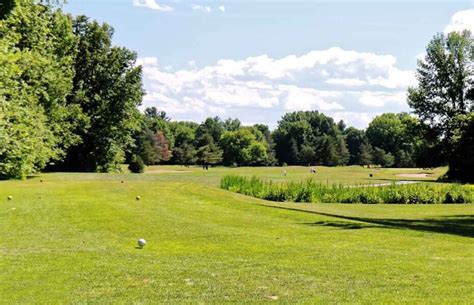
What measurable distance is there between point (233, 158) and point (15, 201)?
4044 inches

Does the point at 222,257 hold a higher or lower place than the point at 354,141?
lower

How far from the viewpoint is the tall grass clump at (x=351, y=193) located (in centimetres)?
3177

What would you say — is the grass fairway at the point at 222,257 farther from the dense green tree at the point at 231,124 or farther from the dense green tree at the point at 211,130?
the dense green tree at the point at 231,124

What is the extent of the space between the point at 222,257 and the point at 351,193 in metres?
23.2

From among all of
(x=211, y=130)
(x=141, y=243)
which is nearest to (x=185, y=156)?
(x=211, y=130)

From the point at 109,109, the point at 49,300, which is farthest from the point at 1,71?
the point at 109,109

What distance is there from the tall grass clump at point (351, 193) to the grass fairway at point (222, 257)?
38.3 feet

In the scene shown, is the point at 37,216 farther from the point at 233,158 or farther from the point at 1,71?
the point at 233,158

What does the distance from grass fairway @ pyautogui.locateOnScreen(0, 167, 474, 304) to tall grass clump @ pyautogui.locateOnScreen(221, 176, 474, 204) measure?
11662 mm

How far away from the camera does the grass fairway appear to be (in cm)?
789

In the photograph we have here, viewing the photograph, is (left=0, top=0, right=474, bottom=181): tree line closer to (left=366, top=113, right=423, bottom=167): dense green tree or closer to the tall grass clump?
the tall grass clump

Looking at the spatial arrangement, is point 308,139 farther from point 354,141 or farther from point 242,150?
point 242,150

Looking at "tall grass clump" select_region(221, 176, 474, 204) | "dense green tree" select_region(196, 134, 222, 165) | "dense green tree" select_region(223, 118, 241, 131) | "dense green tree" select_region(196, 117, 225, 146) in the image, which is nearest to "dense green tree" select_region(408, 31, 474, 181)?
"tall grass clump" select_region(221, 176, 474, 204)

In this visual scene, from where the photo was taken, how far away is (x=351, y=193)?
3284 cm
